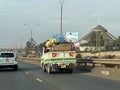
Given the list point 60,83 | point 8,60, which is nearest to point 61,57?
point 8,60

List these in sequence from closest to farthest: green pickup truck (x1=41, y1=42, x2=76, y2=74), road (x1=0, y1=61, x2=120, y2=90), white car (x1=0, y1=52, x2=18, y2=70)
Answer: road (x1=0, y1=61, x2=120, y2=90) < green pickup truck (x1=41, y1=42, x2=76, y2=74) < white car (x1=0, y1=52, x2=18, y2=70)

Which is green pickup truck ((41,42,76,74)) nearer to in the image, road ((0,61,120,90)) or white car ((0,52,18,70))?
road ((0,61,120,90))

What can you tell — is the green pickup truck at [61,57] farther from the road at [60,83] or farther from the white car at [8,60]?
the white car at [8,60]

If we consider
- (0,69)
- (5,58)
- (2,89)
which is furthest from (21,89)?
(0,69)

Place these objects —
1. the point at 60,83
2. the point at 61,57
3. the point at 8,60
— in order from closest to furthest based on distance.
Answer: the point at 60,83
the point at 61,57
the point at 8,60

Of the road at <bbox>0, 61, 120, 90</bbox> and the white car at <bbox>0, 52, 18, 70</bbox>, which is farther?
the white car at <bbox>0, 52, 18, 70</bbox>

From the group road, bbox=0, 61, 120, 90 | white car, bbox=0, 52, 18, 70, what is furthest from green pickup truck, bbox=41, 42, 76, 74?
white car, bbox=0, 52, 18, 70

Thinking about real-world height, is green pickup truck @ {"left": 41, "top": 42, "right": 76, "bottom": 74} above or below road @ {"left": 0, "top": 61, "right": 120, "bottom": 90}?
above

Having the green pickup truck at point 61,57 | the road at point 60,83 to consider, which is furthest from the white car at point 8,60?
the road at point 60,83

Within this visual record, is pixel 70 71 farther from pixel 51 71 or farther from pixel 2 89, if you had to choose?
pixel 2 89

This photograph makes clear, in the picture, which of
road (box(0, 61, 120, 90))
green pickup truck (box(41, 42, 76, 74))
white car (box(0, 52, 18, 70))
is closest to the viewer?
road (box(0, 61, 120, 90))

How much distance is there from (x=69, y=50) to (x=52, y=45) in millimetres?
1397

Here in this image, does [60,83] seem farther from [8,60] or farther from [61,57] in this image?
[8,60]

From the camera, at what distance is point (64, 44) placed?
31469 millimetres
